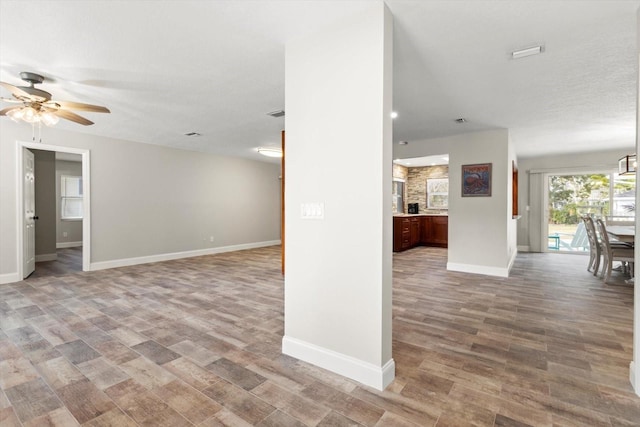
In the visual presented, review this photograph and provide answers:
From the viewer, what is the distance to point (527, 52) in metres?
2.57

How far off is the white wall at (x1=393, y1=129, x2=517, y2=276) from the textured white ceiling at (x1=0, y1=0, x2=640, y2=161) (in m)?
0.63

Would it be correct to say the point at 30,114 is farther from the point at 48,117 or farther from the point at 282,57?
the point at 282,57

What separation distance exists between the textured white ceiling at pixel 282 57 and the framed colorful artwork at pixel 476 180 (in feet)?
2.88

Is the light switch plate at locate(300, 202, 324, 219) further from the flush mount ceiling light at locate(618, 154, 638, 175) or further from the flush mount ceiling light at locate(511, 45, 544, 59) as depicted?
the flush mount ceiling light at locate(618, 154, 638, 175)

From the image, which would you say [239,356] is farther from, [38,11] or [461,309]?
[38,11]

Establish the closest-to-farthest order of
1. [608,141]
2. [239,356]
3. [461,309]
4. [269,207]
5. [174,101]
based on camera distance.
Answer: [239,356], [461,309], [174,101], [608,141], [269,207]

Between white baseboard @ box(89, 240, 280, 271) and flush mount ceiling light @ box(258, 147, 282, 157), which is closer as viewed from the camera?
white baseboard @ box(89, 240, 280, 271)

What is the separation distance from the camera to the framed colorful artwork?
5336mm

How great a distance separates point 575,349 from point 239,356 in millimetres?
2736

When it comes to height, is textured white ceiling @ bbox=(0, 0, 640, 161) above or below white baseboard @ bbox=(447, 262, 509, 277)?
above

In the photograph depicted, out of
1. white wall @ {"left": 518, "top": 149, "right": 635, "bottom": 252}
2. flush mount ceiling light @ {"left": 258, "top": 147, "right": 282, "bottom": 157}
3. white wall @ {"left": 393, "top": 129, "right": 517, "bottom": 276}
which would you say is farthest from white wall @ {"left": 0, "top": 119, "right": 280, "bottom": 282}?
white wall @ {"left": 518, "top": 149, "right": 635, "bottom": 252}

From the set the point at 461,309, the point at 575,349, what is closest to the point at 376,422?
the point at 575,349

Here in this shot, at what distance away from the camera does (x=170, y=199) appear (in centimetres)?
692

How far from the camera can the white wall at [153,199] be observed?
4.88m
